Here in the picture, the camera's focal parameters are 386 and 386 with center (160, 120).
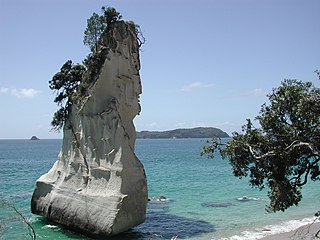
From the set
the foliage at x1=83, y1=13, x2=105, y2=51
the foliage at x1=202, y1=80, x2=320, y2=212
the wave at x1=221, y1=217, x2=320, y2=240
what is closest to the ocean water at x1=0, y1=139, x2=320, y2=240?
the wave at x1=221, y1=217, x2=320, y2=240

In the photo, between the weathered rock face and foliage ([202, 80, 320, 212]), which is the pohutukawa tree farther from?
foliage ([202, 80, 320, 212])

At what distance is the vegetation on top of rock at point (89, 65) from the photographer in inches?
913

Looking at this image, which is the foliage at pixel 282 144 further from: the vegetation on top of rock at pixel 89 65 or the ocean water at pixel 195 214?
the vegetation on top of rock at pixel 89 65

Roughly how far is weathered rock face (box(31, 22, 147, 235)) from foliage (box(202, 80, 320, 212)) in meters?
9.24

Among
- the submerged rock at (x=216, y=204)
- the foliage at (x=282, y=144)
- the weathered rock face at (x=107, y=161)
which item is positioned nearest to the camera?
the foliage at (x=282, y=144)

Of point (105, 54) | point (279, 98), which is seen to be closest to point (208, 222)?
point (105, 54)

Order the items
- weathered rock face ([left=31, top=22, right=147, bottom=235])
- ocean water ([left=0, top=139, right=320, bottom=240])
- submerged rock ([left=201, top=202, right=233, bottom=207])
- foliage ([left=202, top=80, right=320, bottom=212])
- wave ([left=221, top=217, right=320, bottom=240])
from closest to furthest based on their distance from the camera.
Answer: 1. foliage ([left=202, top=80, right=320, bottom=212])
2. weathered rock face ([left=31, top=22, right=147, bottom=235])
3. wave ([left=221, top=217, right=320, bottom=240])
4. ocean water ([left=0, top=139, right=320, bottom=240])
5. submerged rock ([left=201, top=202, right=233, bottom=207])

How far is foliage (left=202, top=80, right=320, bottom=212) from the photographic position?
1214cm

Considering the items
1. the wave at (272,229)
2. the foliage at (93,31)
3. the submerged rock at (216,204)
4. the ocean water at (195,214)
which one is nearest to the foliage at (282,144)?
the ocean water at (195,214)

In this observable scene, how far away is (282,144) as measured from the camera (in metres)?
12.8

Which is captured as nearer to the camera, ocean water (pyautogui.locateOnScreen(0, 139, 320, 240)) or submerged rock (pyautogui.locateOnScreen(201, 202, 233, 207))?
ocean water (pyautogui.locateOnScreen(0, 139, 320, 240))

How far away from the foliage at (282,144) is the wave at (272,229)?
9.22 meters

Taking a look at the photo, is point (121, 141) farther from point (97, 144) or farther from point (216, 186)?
point (216, 186)

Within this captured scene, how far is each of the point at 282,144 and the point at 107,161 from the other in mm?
12444
